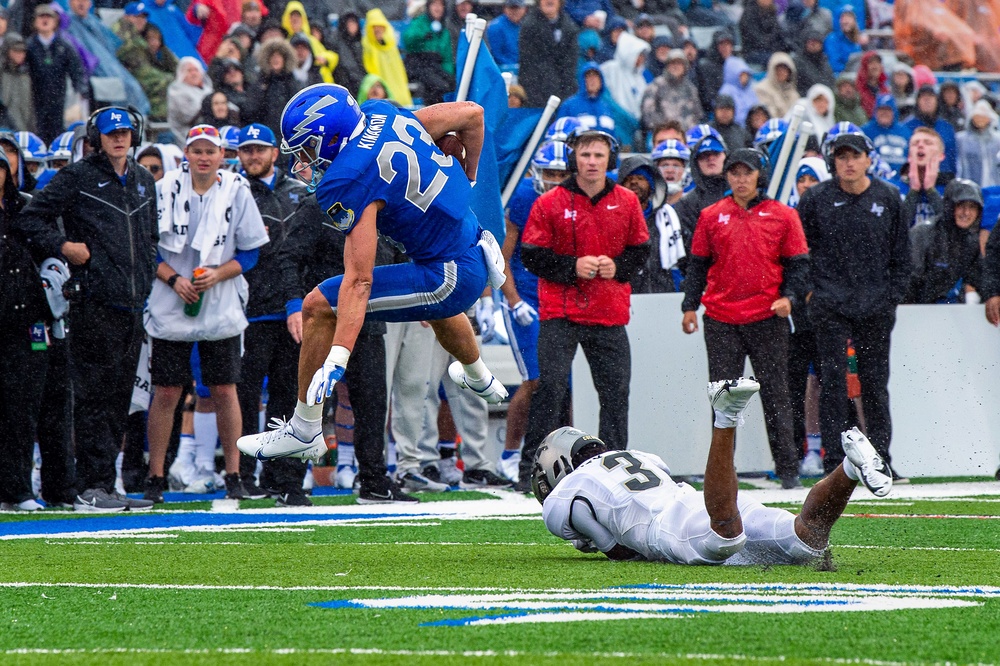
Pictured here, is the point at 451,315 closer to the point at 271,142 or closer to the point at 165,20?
the point at 271,142

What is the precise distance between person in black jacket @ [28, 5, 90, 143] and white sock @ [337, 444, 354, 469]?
217 inches

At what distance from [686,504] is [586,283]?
4335 mm

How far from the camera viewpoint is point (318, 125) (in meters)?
6.75

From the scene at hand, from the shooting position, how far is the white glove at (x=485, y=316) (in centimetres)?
1133

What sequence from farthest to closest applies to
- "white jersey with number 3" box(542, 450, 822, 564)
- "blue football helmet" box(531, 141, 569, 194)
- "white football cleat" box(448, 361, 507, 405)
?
"blue football helmet" box(531, 141, 569, 194), "white football cleat" box(448, 361, 507, 405), "white jersey with number 3" box(542, 450, 822, 564)

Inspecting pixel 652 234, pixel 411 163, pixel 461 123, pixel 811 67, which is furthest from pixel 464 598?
pixel 811 67

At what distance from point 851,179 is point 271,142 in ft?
13.1

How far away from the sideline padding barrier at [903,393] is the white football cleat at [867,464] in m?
5.79

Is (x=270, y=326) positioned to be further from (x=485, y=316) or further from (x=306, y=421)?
(x=306, y=421)

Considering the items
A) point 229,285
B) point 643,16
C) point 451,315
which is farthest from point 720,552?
point 643,16

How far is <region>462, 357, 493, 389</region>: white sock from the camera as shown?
764 cm

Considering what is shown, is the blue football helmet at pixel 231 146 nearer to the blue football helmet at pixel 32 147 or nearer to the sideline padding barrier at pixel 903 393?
the blue football helmet at pixel 32 147

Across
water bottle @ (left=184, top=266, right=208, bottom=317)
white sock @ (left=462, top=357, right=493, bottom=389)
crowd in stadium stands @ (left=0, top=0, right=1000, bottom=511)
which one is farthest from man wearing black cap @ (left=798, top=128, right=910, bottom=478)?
water bottle @ (left=184, top=266, right=208, bottom=317)

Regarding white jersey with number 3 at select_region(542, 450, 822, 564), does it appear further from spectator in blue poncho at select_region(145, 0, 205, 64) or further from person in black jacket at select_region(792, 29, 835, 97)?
person in black jacket at select_region(792, 29, 835, 97)
